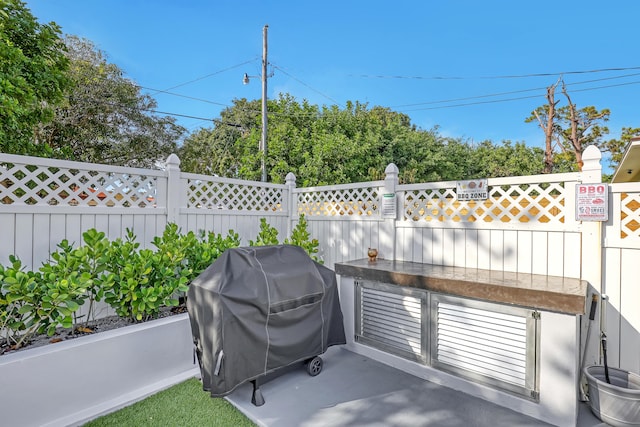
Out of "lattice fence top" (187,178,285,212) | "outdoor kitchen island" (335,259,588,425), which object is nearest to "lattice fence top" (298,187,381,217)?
"lattice fence top" (187,178,285,212)

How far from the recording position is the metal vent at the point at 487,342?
2.14m

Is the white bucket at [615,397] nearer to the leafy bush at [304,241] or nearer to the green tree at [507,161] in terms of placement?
the leafy bush at [304,241]

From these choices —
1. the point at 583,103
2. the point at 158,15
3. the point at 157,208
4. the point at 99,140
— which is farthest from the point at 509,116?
the point at 99,140

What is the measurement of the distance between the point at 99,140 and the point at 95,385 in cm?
→ 1150

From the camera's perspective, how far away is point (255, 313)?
209cm

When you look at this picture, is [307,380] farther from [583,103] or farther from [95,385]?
[583,103]

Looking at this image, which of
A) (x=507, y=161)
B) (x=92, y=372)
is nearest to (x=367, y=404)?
(x=92, y=372)

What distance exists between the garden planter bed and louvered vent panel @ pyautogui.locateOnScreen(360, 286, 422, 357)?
1642mm

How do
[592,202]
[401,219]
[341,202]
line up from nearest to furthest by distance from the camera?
[592,202] → [401,219] → [341,202]

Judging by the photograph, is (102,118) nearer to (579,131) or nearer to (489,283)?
(489,283)

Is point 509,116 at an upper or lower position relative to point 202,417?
upper

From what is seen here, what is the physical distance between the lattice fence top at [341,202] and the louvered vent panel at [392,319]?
1.29 m

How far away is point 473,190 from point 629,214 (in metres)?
1.13

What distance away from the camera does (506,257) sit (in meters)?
2.84
